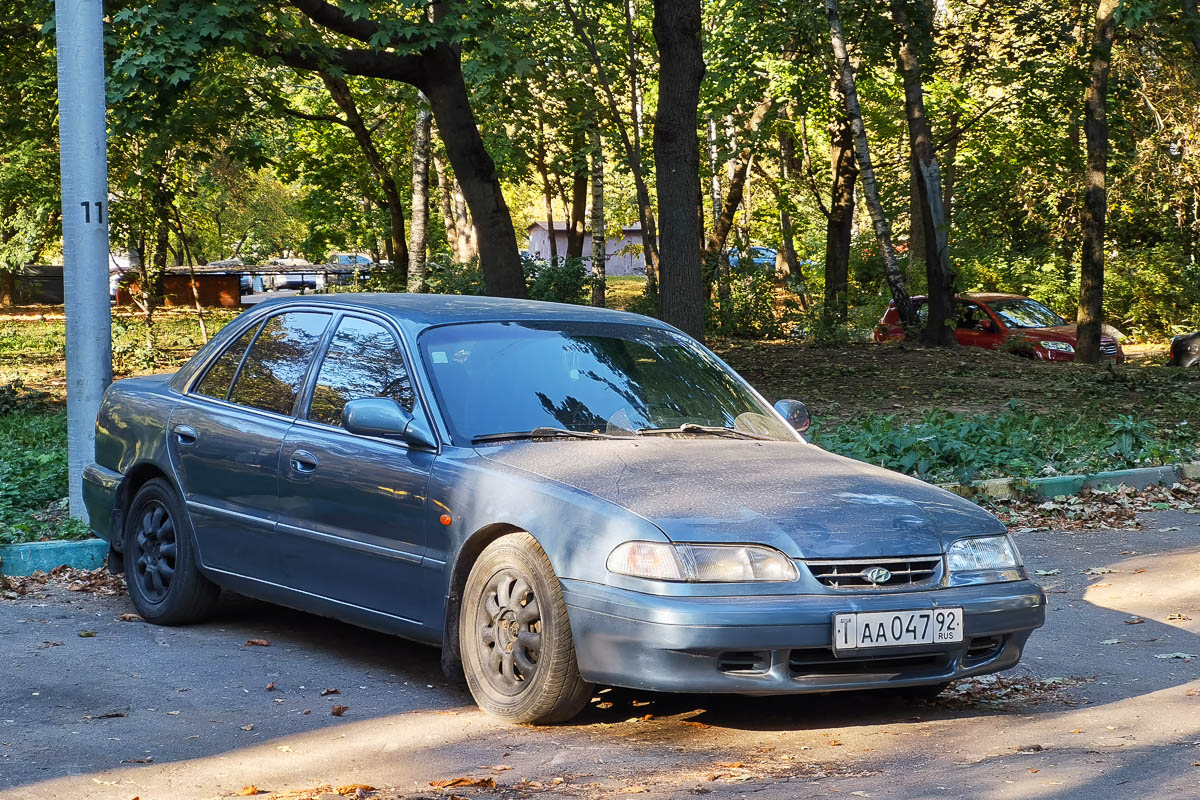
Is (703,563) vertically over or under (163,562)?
over

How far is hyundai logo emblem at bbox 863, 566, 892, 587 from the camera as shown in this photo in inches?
189

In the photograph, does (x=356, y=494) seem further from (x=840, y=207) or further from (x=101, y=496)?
(x=840, y=207)

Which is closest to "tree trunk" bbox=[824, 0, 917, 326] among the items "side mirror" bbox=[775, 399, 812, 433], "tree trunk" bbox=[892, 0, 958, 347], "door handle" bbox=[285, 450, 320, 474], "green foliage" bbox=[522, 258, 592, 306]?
"tree trunk" bbox=[892, 0, 958, 347]

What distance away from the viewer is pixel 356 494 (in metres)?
5.75

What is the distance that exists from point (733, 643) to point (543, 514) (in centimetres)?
83

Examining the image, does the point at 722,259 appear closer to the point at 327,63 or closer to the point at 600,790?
the point at 327,63

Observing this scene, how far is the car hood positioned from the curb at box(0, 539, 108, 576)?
376 centimetres

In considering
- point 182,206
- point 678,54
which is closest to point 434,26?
point 678,54

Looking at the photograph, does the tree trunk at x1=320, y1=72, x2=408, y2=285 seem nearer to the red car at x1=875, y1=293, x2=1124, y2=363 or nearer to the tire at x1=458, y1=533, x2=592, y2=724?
the red car at x1=875, y1=293, x2=1124, y2=363

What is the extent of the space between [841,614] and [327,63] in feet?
40.4

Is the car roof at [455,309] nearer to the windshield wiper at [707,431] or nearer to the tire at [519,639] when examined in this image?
the windshield wiper at [707,431]

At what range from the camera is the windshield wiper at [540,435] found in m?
5.54

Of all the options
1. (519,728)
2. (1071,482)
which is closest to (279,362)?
(519,728)

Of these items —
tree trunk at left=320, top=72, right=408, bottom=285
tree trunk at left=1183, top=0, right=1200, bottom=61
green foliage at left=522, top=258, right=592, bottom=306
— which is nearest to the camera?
tree trunk at left=1183, top=0, right=1200, bottom=61
